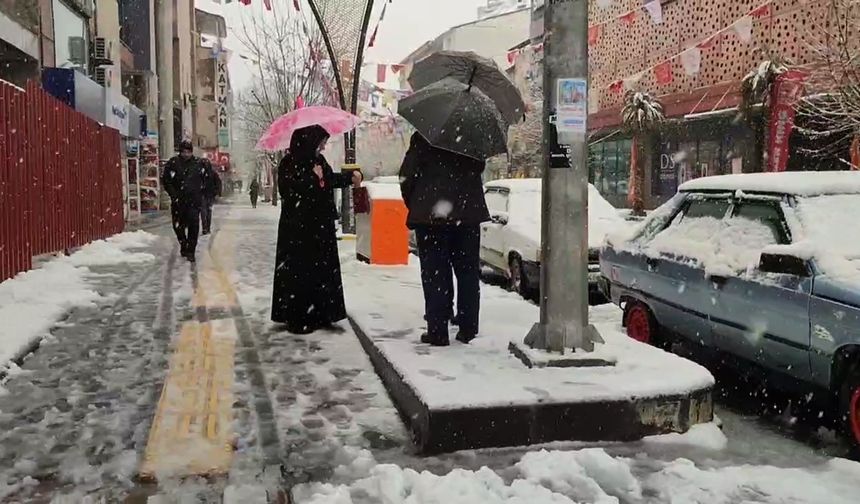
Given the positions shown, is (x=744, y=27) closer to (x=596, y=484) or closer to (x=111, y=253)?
(x=111, y=253)

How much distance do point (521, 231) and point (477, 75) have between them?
4.87 metres

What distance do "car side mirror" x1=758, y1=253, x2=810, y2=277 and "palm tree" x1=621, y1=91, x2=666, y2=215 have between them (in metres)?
26.1

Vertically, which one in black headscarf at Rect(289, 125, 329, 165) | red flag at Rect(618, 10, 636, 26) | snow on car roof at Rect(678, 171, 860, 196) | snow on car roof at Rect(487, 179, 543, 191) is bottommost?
snow on car roof at Rect(678, 171, 860, 196)

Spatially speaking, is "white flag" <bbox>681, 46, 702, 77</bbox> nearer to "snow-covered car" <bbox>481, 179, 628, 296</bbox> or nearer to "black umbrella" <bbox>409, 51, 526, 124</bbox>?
"snow-covered car" <bbox>481, 179, 628, 296</bbox>

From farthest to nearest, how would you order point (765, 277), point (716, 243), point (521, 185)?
point (521, 185) → point (716, 243) → point (765, 277)

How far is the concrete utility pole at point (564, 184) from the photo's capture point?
494cm

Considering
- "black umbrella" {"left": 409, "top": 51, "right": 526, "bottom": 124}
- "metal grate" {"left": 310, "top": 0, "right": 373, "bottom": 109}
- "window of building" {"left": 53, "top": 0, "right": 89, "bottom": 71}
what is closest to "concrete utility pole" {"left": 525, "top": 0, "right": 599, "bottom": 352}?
"black umbrella" {"left": 409, "top": 51, "right": 526, "bottom": 124}

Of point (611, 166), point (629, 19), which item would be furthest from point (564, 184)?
point (611, 166)

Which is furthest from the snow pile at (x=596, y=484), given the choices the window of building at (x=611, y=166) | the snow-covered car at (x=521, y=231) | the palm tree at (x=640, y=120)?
the window of building at (x=611, y=166)

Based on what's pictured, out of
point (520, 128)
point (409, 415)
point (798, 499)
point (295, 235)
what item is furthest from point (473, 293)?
point (520, 128)

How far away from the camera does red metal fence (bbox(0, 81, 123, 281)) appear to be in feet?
32.3

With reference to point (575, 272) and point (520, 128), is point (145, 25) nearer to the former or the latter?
point (520, 128)

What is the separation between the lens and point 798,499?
358 cm

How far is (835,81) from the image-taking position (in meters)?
14.9
